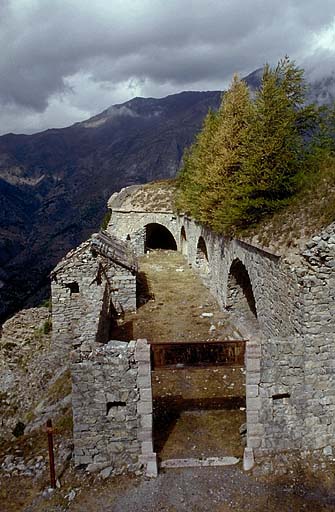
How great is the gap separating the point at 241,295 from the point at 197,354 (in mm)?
9360

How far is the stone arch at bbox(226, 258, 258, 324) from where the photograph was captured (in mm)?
17266

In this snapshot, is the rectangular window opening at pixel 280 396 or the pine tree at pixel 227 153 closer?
the rectangular window opening at pixel 280 396

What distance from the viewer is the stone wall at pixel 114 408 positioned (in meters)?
8.34

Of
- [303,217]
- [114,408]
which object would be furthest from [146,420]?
[303,217]

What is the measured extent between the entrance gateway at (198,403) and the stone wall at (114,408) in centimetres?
43

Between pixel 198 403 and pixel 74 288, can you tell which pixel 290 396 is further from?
pixel 74 288

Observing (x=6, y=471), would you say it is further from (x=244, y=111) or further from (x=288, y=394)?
Result: (x=244, y=111)

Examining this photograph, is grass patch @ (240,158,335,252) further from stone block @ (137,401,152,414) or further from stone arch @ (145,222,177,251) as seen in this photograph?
stone arch @ (145,222,177,251)

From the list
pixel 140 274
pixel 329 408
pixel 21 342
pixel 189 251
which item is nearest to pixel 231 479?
pixel 329 408

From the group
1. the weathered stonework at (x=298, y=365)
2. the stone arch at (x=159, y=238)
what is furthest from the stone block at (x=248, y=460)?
the stone arch at (x=159, y=238)

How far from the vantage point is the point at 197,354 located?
8578mm

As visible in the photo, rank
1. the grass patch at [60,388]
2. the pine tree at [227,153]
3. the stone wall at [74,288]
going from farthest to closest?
the stone wall at [74,288], the pine tree at [227,153], the grass patch at [60,388]

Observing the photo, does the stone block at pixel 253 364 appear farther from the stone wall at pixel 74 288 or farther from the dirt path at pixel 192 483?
the stone wall at pixel 74 288

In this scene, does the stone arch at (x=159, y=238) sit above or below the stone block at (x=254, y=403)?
above
